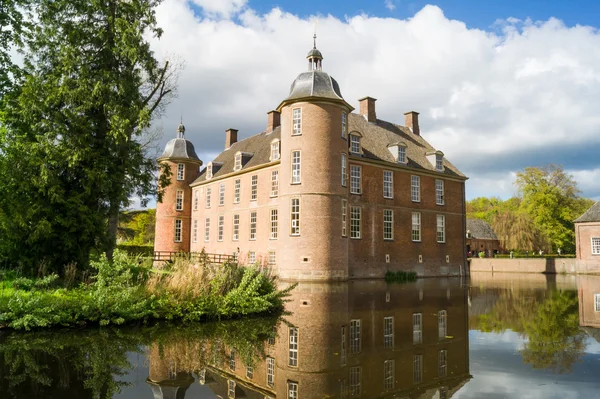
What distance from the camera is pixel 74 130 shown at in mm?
15227

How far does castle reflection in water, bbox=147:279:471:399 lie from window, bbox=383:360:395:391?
0.05ft

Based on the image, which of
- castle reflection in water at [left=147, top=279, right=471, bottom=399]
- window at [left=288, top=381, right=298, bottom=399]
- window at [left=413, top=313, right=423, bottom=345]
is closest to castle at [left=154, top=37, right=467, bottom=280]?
window at [left=413, top=313, right=423, bottom=345]

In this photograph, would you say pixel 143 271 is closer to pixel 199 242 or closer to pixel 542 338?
pixel 542 338

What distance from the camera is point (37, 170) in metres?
14.7

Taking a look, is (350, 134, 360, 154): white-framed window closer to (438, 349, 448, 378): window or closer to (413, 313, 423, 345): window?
(413, 313, 423, 345): window

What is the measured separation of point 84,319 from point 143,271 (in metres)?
5.18

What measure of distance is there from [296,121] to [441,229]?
1450 centimetres

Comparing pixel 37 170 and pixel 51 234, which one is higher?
pixel 37 170

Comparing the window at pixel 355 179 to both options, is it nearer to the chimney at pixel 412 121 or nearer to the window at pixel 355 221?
the window at pixel 355 221

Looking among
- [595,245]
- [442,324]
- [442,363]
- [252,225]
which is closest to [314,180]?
[252,225]

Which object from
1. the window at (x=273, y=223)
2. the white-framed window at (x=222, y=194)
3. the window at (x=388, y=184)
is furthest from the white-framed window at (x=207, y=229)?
the window at (x=388, y=184)

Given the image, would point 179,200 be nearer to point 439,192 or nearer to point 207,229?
point 207,229

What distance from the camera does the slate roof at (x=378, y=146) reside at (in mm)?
30484

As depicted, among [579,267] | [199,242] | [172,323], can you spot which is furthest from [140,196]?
[579,267]
